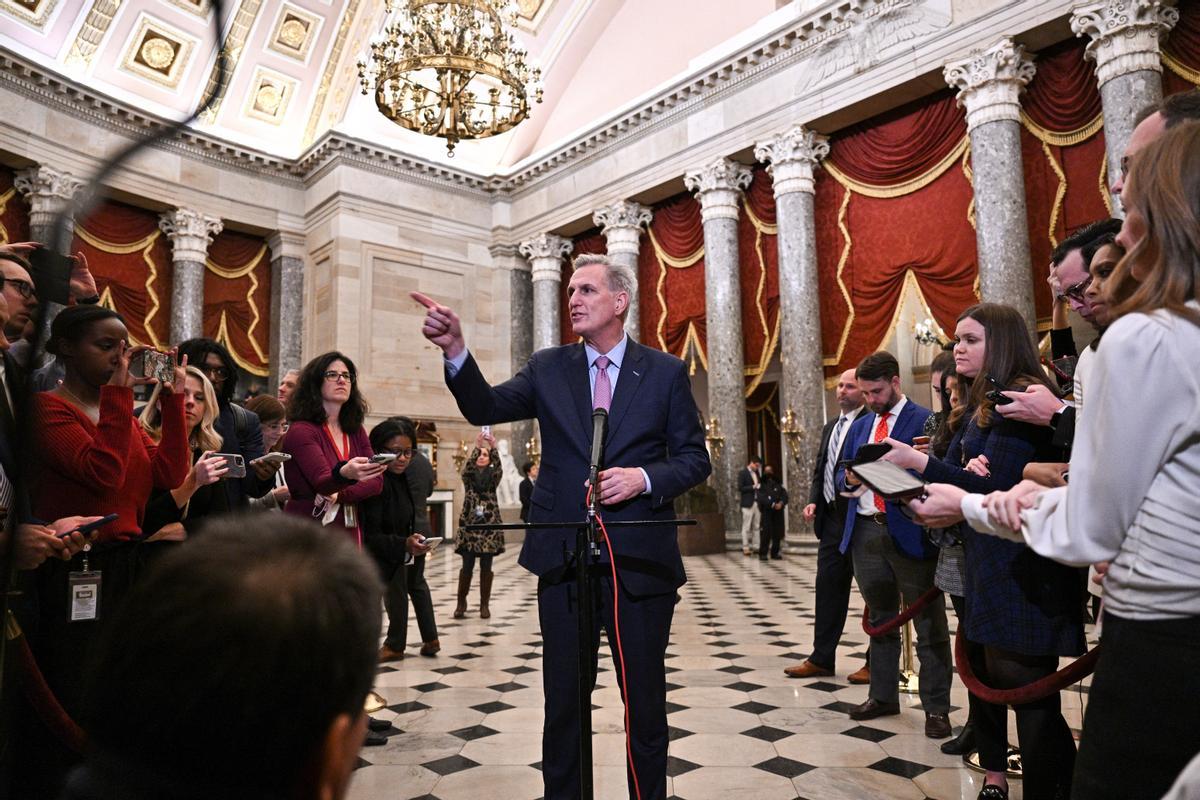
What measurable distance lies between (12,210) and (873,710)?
15.5 m

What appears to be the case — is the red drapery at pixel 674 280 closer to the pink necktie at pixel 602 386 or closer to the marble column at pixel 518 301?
the marble column at pixel 518 301

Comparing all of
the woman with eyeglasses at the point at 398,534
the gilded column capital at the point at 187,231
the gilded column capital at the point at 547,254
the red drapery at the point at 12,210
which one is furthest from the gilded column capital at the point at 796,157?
the red drapery at the point at 12,210

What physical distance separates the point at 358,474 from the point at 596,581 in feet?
4.81

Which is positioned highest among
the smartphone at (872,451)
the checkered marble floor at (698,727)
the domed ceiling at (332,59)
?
the domed ceiling at (332,59)

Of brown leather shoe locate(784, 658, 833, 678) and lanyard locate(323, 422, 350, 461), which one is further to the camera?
brown leather shoe locate(784, 658, 833, 678)

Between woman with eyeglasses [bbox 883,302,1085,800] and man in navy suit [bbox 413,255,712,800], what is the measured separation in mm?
742

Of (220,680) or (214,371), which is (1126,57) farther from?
(220,680)

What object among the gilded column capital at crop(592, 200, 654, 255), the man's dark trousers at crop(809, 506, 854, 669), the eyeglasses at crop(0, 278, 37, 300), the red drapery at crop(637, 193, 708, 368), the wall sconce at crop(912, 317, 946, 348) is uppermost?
the gilded column capital at crop(592, 200, 654, 255)

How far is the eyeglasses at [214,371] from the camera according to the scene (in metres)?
4.00

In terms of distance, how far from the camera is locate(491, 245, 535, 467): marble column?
1809cm

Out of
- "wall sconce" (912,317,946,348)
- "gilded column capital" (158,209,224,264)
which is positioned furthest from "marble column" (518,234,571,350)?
"wall sconce" (912,317,946,348)

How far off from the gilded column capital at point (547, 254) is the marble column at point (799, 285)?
18.6 ft

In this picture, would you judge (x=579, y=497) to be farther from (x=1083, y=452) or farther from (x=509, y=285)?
(x=509, y=285)

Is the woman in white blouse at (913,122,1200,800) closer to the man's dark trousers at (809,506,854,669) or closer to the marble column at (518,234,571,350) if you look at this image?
the man's dark trousers at (809,506,854,669)
